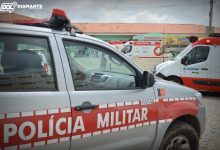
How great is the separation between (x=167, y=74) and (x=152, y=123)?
8585 millimetres

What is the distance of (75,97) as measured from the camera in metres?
2.81

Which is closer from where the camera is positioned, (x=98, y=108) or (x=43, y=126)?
(x=43, y=126)

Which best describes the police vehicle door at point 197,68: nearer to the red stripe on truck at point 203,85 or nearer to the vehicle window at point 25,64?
the red stripe on truck at point 203,85

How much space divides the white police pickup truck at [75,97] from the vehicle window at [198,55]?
816cm

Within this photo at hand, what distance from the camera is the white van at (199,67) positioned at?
37.9 ft

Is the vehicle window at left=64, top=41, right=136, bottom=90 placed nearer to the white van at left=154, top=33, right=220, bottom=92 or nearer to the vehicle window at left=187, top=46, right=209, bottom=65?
the white van at left=154, top=33, right=220, bottom=92

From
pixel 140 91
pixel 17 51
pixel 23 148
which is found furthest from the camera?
pixel 140 91

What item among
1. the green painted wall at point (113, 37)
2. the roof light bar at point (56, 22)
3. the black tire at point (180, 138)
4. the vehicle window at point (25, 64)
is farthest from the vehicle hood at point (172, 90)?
the green painted wall at point (113, 37)

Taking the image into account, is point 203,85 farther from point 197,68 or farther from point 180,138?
point 180,138

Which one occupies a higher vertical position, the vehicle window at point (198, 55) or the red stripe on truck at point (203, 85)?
the vehicle window at point (198, 55)

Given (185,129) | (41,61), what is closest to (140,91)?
(185,129)

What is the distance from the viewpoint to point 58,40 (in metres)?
2.85

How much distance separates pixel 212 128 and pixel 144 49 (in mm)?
16427

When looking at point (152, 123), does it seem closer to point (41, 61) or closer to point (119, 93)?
point (119, 93)
